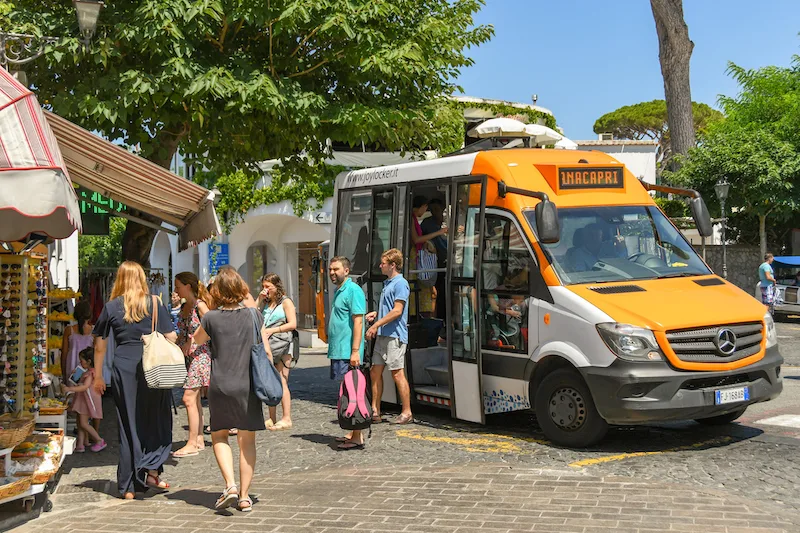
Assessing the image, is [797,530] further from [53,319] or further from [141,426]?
[53,319]

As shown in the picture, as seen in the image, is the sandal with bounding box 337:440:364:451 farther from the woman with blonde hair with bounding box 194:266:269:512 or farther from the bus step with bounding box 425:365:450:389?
the woman with blonde hair with bounding box 194:266:269:512

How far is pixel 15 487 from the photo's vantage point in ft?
22.4

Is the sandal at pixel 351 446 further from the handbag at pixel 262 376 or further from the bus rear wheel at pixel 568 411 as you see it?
the handbag at pixel 262 376

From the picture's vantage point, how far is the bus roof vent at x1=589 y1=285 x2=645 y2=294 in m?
9.04

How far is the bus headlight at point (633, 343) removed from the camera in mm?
8477

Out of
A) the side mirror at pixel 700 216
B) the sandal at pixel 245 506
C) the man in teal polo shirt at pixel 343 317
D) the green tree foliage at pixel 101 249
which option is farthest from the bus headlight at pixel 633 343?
the green tree foliage at pixel 101 249

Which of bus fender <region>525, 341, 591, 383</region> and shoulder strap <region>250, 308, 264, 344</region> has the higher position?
shoulder strap <region>250, 308, 264, 344</region>

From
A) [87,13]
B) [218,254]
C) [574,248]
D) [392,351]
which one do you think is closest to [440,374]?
[392,351]

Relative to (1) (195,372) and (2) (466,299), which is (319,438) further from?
(2) (466,299)

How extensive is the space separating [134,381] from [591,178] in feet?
16.0

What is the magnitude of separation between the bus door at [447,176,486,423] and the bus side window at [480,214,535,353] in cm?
9

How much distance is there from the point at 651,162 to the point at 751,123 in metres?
11.7

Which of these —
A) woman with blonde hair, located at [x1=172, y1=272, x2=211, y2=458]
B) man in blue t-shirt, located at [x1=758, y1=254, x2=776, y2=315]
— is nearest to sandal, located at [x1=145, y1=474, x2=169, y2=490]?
woman with blonde hair, located at [x1=172, y1=272, x2=211, y2=458]

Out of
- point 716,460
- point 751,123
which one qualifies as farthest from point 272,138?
point 751,123
